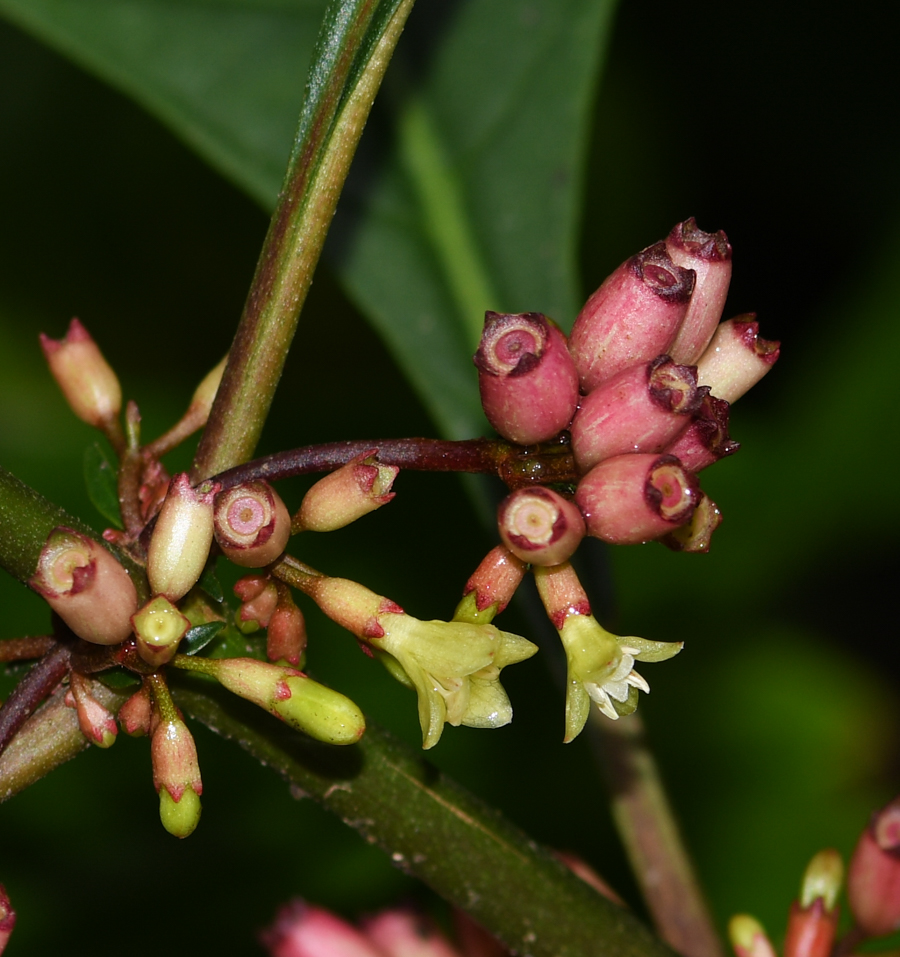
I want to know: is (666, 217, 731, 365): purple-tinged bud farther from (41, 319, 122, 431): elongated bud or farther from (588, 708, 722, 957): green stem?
(588, 708, 722, 957): green stem

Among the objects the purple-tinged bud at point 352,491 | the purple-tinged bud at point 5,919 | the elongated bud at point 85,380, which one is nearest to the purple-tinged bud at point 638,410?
the purple-tinged bud at point 352,491

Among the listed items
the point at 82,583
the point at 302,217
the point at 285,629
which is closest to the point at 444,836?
the point at 285,629

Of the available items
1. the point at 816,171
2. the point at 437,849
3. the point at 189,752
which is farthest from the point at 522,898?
the point at 816,171

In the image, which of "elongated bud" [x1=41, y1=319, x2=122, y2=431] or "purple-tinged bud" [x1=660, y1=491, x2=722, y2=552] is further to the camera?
"elongated bud" [x1=41, y1=319, x2=122, y2=431]

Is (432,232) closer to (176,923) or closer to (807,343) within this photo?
(176,923)

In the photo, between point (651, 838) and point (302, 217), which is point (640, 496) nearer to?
point (302, 217)

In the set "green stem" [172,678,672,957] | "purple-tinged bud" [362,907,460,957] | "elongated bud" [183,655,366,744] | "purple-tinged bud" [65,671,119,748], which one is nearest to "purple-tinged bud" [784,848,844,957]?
"green stem" [172,678,672,957]
